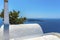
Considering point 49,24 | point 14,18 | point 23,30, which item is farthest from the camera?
point 49,24

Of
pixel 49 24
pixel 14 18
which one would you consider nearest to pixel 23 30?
pixel 14 18

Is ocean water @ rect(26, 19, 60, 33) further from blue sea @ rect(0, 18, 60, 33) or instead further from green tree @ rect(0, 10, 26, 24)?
green tree @ rect(0, 10, 26, 24)

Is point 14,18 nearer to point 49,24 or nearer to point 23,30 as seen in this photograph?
point 23,30

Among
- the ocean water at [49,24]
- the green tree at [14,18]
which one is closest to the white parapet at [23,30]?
the green tree at [14,18]

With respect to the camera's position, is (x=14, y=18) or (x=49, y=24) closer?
(x=14, y=18)

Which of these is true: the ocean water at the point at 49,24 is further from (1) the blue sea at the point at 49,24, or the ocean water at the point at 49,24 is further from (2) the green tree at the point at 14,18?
(2) the green tree at the point at 14,18

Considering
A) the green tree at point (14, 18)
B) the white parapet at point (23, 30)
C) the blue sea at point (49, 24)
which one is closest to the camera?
the white parapet at point (23, 30)

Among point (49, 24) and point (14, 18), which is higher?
point (14, 18)

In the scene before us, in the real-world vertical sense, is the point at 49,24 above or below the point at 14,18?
below

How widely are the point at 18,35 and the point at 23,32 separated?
206 mm

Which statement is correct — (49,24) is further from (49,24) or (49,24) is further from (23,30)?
(23,30)

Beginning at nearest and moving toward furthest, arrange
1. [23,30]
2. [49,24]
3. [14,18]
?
[23,30] < [14,18] < [49,24]

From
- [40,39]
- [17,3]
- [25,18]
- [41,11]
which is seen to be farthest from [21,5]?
→ [40,39]

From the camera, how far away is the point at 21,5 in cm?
494
